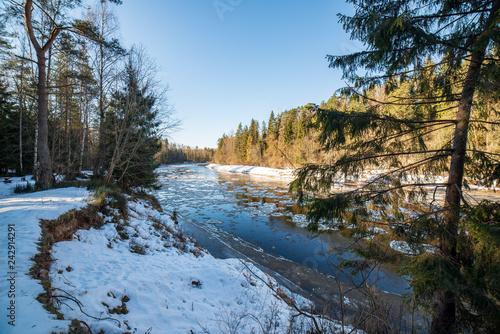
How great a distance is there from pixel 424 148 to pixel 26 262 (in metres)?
6.38

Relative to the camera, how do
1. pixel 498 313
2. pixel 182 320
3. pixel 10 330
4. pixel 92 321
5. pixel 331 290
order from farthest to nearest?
pixel 331 290
pixel 182 320
pixel 92 321
pixel 498 313
pixel 10 330

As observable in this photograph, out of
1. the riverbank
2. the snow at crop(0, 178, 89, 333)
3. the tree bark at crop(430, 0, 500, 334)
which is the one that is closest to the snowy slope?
the riverbank

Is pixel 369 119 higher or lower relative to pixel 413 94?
lower

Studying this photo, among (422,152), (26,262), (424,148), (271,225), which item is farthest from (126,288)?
(271,225)

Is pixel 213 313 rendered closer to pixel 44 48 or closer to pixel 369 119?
pixel 369 119

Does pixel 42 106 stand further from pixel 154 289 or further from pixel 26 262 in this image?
pixel 154 289

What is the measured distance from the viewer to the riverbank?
224cm

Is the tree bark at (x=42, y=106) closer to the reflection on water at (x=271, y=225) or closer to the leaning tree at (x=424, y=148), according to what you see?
the reflection on water at (x=271, y=225)

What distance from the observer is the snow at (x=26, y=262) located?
69.5 inches

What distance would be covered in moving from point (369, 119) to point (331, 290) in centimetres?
493

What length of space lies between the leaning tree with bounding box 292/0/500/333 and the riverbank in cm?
160

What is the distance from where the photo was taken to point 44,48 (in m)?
7.43

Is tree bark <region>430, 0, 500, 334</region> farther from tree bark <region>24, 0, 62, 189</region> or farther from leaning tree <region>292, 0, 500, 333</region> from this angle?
tree bark <region>24, 0, 62, 189</region>

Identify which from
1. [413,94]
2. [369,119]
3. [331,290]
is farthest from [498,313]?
[331,290]
